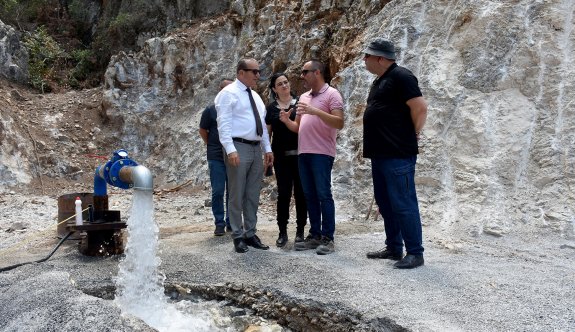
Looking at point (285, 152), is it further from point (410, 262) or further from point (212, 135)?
point (410, 262)

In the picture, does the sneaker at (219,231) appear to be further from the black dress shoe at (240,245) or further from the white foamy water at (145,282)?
the white foamy water at (145,282)

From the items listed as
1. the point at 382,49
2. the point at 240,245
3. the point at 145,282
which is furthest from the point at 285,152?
the point at 145,282

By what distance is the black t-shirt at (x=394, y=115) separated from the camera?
4.24 m

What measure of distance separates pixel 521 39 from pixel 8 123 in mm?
11124

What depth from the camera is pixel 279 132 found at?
528cm

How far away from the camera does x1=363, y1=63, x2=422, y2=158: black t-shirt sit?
13.9ft

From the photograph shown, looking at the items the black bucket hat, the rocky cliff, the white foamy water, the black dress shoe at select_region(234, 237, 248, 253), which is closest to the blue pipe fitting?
the white foamy water

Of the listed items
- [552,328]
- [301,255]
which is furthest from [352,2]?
[552,328]

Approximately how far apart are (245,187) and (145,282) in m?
1.42

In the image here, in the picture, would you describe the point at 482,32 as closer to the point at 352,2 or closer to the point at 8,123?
the point at 352,2

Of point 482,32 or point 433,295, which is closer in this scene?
point 433,295

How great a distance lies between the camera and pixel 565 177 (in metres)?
6.18

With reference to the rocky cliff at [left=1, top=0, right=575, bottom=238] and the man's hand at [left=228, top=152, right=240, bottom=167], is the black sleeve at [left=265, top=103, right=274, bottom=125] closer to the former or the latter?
the man's hand at [left=228, top=152, right=240, bottom=167]

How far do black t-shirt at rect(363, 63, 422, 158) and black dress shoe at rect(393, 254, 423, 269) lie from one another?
87 centimetres
